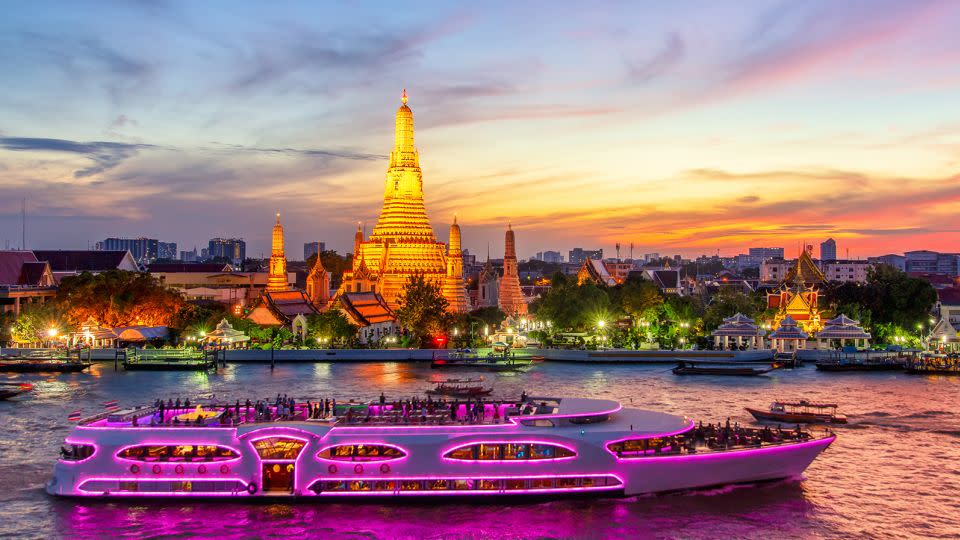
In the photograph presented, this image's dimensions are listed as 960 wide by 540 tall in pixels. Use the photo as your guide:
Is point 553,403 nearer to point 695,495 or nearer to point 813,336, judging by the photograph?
point 695,495

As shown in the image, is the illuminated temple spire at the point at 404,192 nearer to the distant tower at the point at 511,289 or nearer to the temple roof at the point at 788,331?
the distant tower at the point at 511,289

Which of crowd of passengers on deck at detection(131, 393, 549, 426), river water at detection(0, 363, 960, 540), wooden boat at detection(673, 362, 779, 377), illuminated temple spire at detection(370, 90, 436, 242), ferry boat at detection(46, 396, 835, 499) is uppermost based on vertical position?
illuminated temple spire at detection(370, 90, 436, 242)

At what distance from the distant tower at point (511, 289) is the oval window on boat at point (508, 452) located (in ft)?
185

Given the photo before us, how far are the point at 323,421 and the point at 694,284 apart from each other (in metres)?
112

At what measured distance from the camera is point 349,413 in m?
26.0

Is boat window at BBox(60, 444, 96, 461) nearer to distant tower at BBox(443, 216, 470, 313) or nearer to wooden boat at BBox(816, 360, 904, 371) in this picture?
wooden boat at BBox(816, 360, 904, 371)

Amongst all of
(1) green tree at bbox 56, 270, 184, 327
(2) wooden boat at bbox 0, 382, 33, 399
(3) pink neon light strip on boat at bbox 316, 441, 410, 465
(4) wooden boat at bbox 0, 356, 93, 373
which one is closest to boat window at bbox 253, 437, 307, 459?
(3) pink neon light strip on boat at bbox 316, 441, 410, 465

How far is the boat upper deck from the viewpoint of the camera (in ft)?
83.0

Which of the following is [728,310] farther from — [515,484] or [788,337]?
[515,484]

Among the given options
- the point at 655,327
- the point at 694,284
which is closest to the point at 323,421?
the point at 655,327

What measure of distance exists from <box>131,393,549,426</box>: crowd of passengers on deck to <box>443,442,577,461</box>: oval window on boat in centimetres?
105

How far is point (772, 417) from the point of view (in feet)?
Answer: 115

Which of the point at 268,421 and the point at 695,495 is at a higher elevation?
the point at 268,421

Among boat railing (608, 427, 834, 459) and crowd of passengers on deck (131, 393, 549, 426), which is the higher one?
crowd of passengers on deck (131, 393, 549, 426)
